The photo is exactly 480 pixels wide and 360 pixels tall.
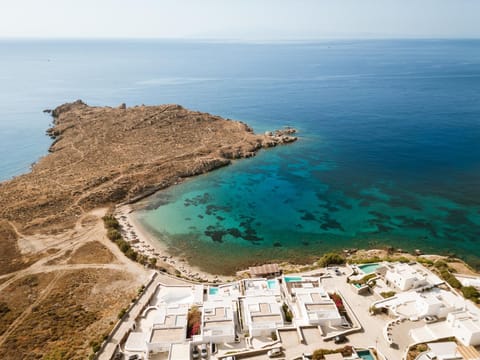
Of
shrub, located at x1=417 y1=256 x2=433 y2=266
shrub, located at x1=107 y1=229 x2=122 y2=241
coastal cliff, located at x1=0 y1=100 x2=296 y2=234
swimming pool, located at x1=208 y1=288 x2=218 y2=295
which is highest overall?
coastal cliff, located at x1=0 y1=100 x2=296 y2=234

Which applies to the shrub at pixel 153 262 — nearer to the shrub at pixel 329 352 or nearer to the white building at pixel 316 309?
the white building at pixel 316 309

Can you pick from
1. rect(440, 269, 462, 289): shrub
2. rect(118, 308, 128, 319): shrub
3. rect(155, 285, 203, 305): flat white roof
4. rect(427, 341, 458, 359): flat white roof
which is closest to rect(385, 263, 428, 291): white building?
rect(440, 269, 462, 289): shrub

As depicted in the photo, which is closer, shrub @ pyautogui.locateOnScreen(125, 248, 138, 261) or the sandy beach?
the sandy beach

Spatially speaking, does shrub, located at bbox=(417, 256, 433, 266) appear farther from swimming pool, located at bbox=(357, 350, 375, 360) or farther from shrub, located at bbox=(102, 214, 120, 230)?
shrub, located at bbox=(102, 214, 120, 230)

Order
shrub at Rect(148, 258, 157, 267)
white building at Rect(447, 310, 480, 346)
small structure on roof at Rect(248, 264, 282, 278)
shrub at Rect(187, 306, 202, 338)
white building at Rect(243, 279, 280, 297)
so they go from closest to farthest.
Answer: white building at Rect(447, 310, 480, 346), shrub at Rect(187, 306, 202, 338), white building at Rect(243, 279, 280, 297), small structure on roof at Rect(248, 264, 282, 278), shrub at Rect(148, 258, 157, 267)

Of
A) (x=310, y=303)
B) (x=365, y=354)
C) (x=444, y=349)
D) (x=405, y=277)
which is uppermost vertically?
(x=405, y=277)

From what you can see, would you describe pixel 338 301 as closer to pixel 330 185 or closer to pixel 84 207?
pixel 330 185

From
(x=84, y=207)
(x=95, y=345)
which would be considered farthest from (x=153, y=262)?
(x=84, y=207)

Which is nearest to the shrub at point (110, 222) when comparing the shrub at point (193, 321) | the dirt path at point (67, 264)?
the dirt path at point (67, 264)
